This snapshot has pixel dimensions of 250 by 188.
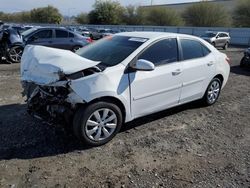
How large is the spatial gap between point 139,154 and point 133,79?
1.10 meters

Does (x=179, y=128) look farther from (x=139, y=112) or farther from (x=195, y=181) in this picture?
(x=195, y=181)

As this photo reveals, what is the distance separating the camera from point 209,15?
1686 inches

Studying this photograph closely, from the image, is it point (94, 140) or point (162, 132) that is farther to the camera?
point (162, 132)

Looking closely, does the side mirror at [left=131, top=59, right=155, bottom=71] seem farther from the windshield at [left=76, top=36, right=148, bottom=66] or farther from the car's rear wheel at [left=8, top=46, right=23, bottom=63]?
the car's rear wheel at [left=8, top=46, right=23, bottom=63]

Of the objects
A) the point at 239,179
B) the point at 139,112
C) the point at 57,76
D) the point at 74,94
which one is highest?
the point at 57,76

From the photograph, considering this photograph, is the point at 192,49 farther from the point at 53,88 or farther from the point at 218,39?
the point at 218,39

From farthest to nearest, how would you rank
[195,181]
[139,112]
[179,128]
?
[179,128]
[139,112]
[195,181]

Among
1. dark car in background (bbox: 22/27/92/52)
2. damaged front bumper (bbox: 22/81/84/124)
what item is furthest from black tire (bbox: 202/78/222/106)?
dark car in background (bbox: 22/27/92/52)

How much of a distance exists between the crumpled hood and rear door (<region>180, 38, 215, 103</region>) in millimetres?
1868

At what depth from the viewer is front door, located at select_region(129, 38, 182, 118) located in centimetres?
429

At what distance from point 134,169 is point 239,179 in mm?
1301

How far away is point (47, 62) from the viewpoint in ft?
13.2

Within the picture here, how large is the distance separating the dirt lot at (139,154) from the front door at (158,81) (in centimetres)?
45

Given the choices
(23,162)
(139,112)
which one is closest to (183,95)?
(139,112)
